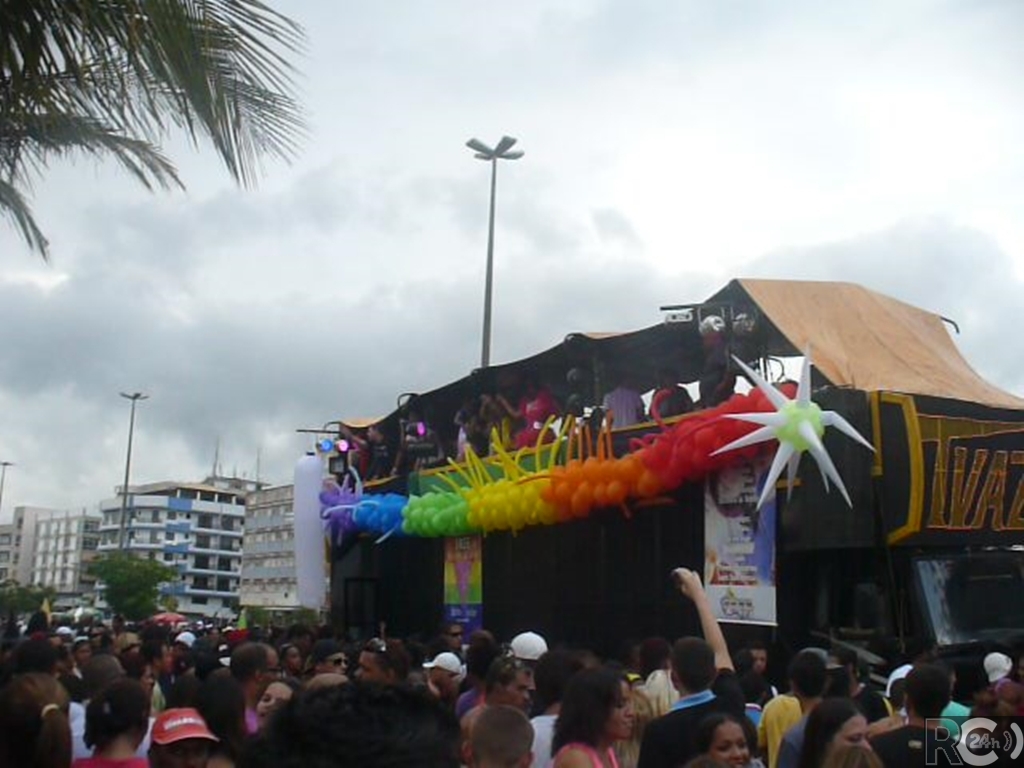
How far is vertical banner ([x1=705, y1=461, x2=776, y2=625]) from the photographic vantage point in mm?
12328

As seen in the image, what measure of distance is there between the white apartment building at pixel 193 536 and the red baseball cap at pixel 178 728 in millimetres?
115136

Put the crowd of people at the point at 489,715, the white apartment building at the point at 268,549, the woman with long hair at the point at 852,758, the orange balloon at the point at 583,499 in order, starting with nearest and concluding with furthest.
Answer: the crowd of people at the point at 489,715 → the woman with long hair at the point at 852,758 → the orange balloon at the point at 583,499 → the white apartment building at the point at 268,549

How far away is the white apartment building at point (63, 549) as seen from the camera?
132 metres

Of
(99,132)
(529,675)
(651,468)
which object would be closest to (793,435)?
(651,468)

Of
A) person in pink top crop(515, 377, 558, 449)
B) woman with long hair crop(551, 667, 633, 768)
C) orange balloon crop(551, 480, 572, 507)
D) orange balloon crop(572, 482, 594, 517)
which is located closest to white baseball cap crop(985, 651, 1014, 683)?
woman with long hair crop(551, 667, 633, 768)

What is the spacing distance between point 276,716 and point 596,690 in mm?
2860

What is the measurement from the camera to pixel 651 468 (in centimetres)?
1359

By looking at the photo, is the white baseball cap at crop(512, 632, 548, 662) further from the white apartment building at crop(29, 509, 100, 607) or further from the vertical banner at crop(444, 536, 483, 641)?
the white apartment building at crop(29, 509, 100, 607)

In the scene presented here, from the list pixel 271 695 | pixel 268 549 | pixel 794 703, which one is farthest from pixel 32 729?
pixel 268 549

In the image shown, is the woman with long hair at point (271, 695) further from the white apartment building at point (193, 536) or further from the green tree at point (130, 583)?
Result: the white apartment building at point (193, 536)

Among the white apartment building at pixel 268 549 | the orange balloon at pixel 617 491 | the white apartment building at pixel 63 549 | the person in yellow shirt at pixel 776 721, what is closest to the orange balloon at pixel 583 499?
the orange balloon at pixel 617 491

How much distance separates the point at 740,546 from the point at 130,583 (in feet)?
229

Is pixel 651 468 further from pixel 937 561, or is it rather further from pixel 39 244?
pixel 39 244

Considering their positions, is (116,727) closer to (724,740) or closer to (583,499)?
(724,740)
